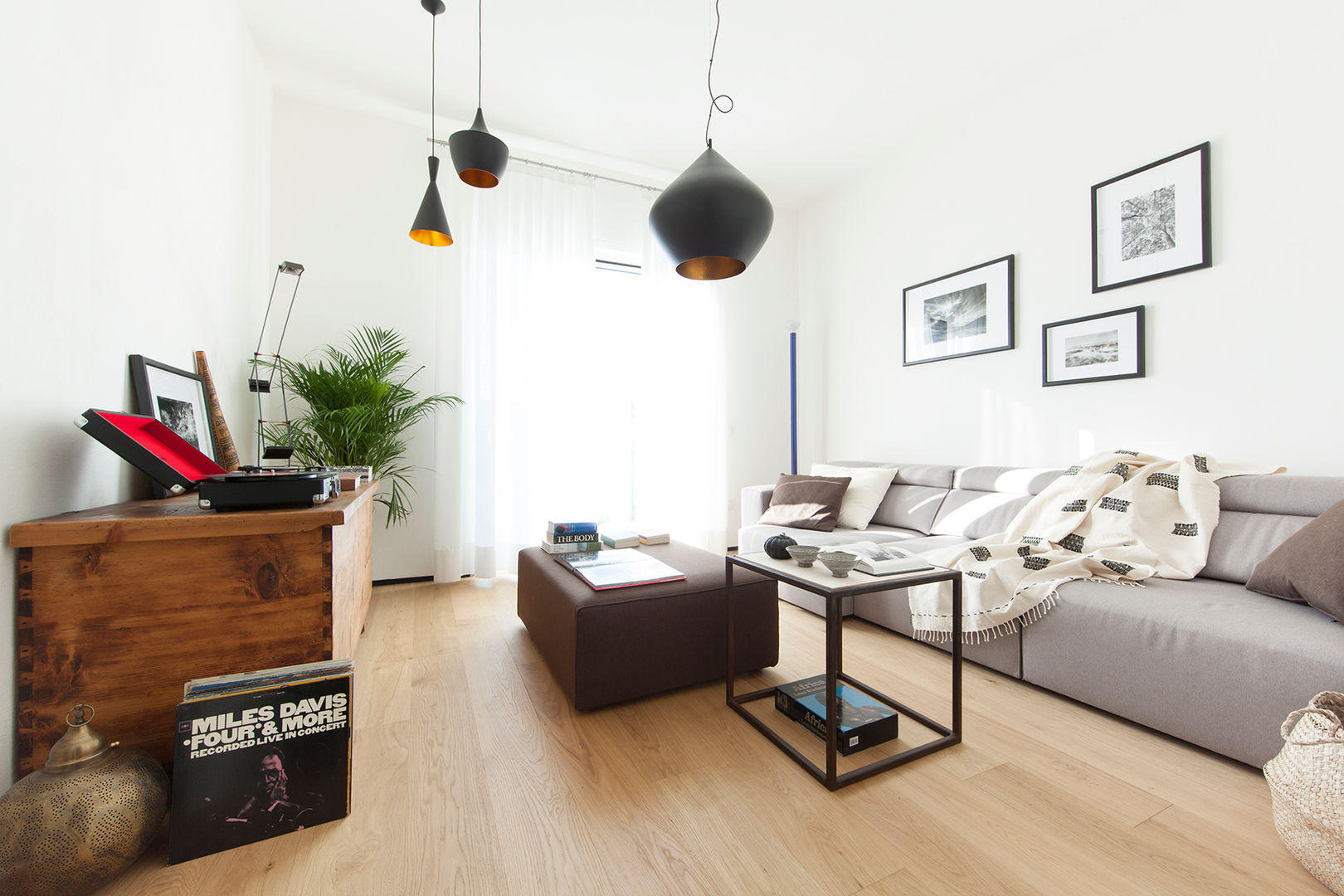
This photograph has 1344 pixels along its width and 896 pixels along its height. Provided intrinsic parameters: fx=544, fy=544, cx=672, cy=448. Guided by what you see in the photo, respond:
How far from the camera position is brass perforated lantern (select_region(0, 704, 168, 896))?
0.92 m

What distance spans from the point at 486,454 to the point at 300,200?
1837 millimetres

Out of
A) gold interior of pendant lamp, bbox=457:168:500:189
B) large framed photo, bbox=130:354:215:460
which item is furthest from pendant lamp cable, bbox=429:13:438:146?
large framed photo, bbox=130:354:215:460

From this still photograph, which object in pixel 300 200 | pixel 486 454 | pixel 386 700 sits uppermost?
pixel 300 200

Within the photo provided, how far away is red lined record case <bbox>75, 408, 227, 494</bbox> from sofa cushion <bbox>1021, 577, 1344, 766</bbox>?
2.65m

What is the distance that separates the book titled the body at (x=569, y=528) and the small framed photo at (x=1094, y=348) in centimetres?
250

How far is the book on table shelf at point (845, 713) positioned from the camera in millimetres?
1500

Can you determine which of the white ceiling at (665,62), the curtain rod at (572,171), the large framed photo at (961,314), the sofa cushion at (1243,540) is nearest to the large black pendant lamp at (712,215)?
the white ceiling at (665,62)

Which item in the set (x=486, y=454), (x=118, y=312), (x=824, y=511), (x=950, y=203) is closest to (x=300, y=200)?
(x=486, y=454)

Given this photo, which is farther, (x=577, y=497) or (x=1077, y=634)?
(x=577, y=497)

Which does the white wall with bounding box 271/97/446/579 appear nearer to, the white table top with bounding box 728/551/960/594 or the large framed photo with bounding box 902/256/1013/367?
the white table top with bounding box 728/551/960/594

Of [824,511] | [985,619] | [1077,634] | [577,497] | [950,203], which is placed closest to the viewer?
[1077,634]

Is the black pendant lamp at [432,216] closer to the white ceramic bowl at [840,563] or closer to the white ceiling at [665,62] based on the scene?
the white ceiling at [665,62]

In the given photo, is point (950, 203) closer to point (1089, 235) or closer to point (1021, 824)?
point (1089, 235)

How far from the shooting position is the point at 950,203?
3424mm
